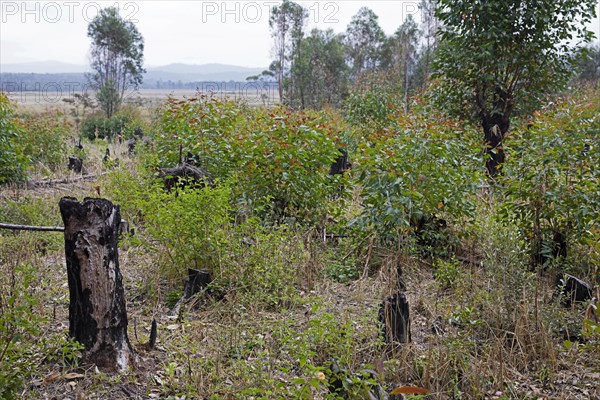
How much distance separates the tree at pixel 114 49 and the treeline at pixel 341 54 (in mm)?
7600

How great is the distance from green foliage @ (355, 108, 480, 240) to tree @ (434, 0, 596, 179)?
11.7 feet

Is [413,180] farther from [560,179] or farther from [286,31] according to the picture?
[286,31]

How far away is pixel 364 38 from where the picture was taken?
3497 cm

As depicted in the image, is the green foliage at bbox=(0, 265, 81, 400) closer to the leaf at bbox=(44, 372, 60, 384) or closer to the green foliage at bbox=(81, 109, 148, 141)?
the leaf at bbox=(44, 372, 60, 384)

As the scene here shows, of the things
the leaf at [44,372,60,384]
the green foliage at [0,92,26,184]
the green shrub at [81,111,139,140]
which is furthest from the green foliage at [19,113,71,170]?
the leaf at [44,372,60,384]

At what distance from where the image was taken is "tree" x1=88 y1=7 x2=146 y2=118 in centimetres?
3069

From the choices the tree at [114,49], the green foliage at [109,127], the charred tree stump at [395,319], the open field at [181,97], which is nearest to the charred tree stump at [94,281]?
the charred tree stump at [395,319]

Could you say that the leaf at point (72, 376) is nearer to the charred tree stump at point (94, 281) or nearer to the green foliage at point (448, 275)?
the charred tree stump at point (94, 281)

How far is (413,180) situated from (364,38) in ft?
104

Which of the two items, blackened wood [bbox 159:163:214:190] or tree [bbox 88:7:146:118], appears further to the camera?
tree [bbox 88:7:146:118]

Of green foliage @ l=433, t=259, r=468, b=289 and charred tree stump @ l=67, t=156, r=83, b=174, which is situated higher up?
charred tree stump @ l=67, t=156, r=83, b=174

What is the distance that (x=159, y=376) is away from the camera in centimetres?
330

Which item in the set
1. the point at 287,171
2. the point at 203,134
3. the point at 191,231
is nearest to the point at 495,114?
the point at 287,171

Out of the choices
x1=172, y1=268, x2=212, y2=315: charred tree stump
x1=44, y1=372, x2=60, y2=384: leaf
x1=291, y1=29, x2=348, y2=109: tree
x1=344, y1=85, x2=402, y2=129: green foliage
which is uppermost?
x1=291, y1=29, x2=348, y2=109: tree
